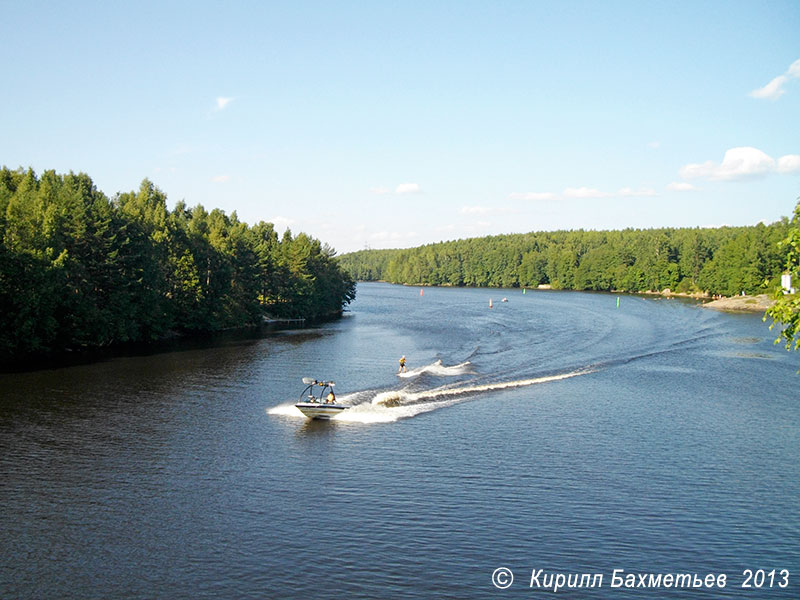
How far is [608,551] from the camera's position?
20188mm

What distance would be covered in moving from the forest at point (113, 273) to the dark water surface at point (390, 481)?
756cm

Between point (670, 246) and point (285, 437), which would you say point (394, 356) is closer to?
point (285, 437)

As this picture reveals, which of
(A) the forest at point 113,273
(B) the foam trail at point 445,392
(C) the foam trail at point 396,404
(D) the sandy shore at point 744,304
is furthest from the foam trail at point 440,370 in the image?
(D) the sandy shore at point 744,304

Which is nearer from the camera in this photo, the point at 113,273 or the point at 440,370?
the point at 440,370

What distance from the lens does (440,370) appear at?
50.5 meters

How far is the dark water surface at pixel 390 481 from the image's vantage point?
18.8 metres

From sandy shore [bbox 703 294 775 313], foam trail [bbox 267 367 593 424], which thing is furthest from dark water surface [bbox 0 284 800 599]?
sandy shore [bbox 703 294 775 313]

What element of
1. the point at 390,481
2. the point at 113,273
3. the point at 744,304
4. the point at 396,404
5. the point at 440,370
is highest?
the point at 113,273

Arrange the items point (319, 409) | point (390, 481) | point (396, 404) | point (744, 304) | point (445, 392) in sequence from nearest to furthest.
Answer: point (390, 481), point (319, 409), point (396, 404), point (445, 392), point (744, 304)

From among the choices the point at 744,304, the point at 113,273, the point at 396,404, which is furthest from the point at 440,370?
the point at 744,304

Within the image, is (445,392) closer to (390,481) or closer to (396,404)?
(396,404)

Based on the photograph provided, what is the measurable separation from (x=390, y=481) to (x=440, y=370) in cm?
2519

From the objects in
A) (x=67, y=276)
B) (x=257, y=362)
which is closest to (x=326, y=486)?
(x=257, y=362)

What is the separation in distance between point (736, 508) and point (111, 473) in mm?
23182
